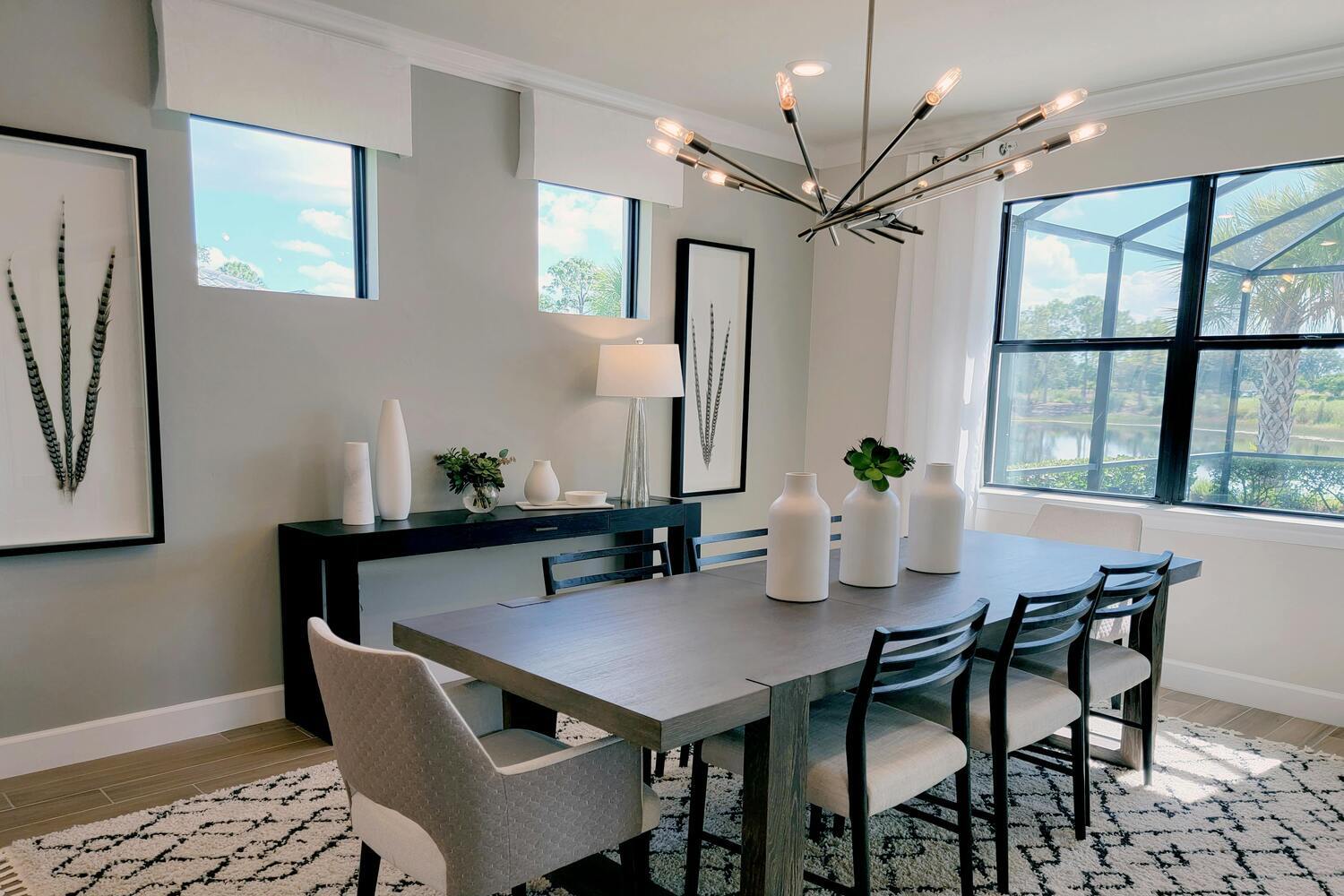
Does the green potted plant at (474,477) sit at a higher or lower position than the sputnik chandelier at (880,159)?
lower

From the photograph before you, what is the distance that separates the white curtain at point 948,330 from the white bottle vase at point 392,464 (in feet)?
8.59

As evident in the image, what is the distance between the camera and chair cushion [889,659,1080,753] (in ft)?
7.91

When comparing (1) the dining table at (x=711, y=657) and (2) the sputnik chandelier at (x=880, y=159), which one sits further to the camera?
(2) the sputnik chandelier at (x=880, y=159)

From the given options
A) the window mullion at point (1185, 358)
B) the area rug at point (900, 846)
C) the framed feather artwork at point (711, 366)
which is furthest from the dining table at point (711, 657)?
the framed feather artwork at point (711, 366)

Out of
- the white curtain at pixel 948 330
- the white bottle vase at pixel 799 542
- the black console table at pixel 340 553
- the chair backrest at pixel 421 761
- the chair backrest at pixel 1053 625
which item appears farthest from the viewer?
the white curtain at pixel 948 330

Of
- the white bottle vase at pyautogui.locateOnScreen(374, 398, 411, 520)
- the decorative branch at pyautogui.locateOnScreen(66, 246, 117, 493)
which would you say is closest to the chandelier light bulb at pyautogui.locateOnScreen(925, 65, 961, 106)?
the white bottle vase at pyautogui.locateOnScreen(374, 398, 411, 520)

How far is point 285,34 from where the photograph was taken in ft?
10.5

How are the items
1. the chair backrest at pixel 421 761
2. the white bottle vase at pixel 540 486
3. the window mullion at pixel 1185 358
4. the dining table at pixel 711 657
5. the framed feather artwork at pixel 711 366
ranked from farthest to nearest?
the framed feather artwork at pixel 711 366 < the window mullion at pixel 1185 358 < the white bottle vase at pixel 540 486 < the dining table at pixel 711 657 < the chair backrest at pixel 421 761

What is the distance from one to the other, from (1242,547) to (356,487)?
363cm

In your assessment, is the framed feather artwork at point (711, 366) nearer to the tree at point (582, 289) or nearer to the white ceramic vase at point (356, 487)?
the tree at point (582, 289)

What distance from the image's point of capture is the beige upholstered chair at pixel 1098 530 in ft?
11.6

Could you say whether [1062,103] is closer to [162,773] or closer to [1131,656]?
[1131,656]

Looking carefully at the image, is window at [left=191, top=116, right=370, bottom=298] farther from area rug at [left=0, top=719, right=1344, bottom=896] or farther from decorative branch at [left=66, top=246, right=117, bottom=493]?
area rug at [left=0, top=719, right=1344, bottom=896]

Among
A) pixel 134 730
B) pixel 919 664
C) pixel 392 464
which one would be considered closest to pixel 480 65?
pixel 392 464
